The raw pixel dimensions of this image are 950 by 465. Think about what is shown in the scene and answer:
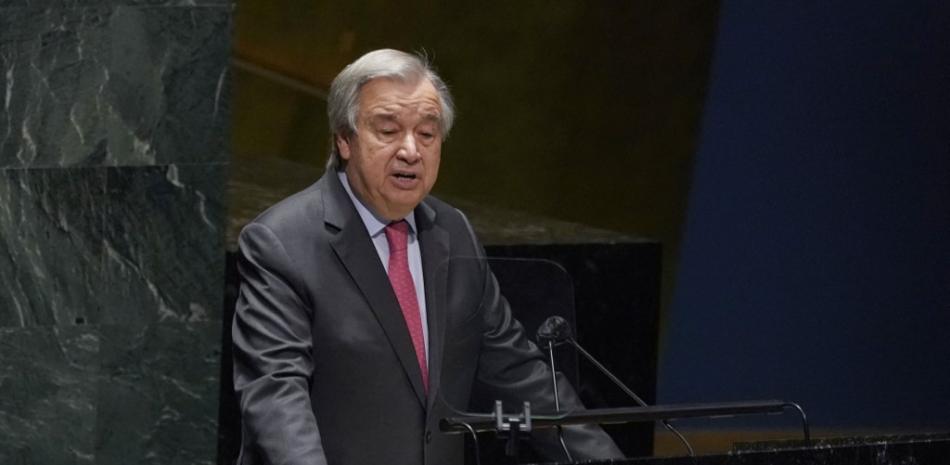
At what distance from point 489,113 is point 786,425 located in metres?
1.55

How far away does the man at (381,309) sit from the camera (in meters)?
3.63

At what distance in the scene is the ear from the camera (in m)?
3.77

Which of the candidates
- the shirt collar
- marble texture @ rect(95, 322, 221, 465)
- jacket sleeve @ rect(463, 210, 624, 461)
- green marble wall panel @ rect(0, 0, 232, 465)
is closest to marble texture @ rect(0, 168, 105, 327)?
green marble wall panel @ rect(0, 0, 232, 465)

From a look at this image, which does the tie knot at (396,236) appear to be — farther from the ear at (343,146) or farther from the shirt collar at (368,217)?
the ear at (343,146)

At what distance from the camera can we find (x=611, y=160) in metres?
6.59

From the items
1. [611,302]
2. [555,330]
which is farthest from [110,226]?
[555,330]

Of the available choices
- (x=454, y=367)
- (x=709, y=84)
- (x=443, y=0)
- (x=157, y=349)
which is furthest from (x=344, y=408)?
(x=709, y=84)

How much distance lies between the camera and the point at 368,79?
12.1 feet

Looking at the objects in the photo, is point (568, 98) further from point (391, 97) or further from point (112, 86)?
point (391, 97)

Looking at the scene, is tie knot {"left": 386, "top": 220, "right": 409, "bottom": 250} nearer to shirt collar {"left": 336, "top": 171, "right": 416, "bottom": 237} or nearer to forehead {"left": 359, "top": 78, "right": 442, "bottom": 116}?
shirt collar {"left": 336, "top": 171, "right": 416, "bottom": 237}

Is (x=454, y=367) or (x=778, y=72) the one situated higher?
(x=778, y=72)

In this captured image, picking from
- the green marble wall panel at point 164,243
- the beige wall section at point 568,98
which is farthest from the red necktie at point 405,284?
the beige wall section at point 568,98

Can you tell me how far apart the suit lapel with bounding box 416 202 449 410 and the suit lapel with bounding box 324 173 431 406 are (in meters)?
0.04

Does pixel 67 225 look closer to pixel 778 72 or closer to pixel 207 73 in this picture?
pixel 207 73
